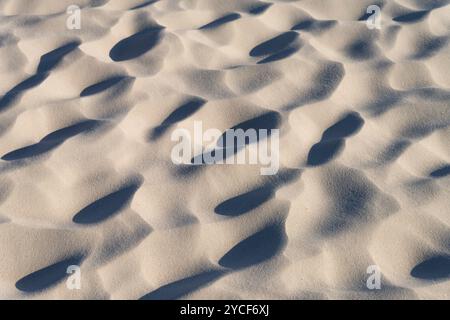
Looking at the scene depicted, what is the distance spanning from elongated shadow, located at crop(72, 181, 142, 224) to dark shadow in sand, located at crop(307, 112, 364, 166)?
0.62 m

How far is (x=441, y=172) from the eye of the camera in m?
2.16

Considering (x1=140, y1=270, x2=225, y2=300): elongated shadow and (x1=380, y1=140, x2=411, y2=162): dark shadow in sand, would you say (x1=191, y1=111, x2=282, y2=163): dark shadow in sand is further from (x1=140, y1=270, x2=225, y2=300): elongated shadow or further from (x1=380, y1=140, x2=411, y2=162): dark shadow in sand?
(x1=140, y1=270, x2=225, y2=300): elongated shadow

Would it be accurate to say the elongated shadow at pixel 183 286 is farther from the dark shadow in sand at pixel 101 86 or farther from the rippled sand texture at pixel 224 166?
the dark shadow in sand at pixel 101 86

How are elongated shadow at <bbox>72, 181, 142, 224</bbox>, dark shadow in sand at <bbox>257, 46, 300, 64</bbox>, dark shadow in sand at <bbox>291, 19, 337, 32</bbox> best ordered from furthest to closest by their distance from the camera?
dark shadow in sand at <bbox>291, 19, 337, 32</bbox> < dark shadow in sand at <bbox>257, 46, 300, 64</bbox> < elongated shadow at <bbox>72, 181, 142, 224</bbox>

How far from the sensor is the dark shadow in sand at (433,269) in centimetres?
183

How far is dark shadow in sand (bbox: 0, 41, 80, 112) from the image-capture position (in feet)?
8.39

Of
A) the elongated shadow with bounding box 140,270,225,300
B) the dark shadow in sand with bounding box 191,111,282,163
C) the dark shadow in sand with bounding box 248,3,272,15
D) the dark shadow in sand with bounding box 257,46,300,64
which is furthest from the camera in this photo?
the dark shadow in sand with bounding box 248,3,272,15

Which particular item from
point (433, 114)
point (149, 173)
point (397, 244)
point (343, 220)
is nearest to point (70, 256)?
point (149, 173)

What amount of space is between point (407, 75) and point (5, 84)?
1647 millimetres

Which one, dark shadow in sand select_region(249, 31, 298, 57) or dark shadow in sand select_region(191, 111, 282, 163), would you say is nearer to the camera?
dark shadow in sand select_region(191, 111, 282, 163)

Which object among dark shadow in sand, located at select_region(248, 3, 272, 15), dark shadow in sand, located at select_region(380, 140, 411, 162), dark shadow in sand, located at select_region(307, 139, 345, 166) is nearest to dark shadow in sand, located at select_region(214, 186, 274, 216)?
dark shadow in sand, located at select_region(307, 139, 345, 166)

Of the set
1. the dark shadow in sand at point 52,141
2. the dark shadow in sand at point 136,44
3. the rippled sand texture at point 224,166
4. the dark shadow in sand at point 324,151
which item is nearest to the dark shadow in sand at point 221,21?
the rippled sand texture at point 224,166

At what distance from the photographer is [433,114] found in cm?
242

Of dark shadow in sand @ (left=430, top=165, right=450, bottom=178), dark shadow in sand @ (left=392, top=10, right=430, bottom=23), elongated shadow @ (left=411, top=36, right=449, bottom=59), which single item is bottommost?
dark shadow in sand @ (left=430, top=165, right=450, bottom=178)
